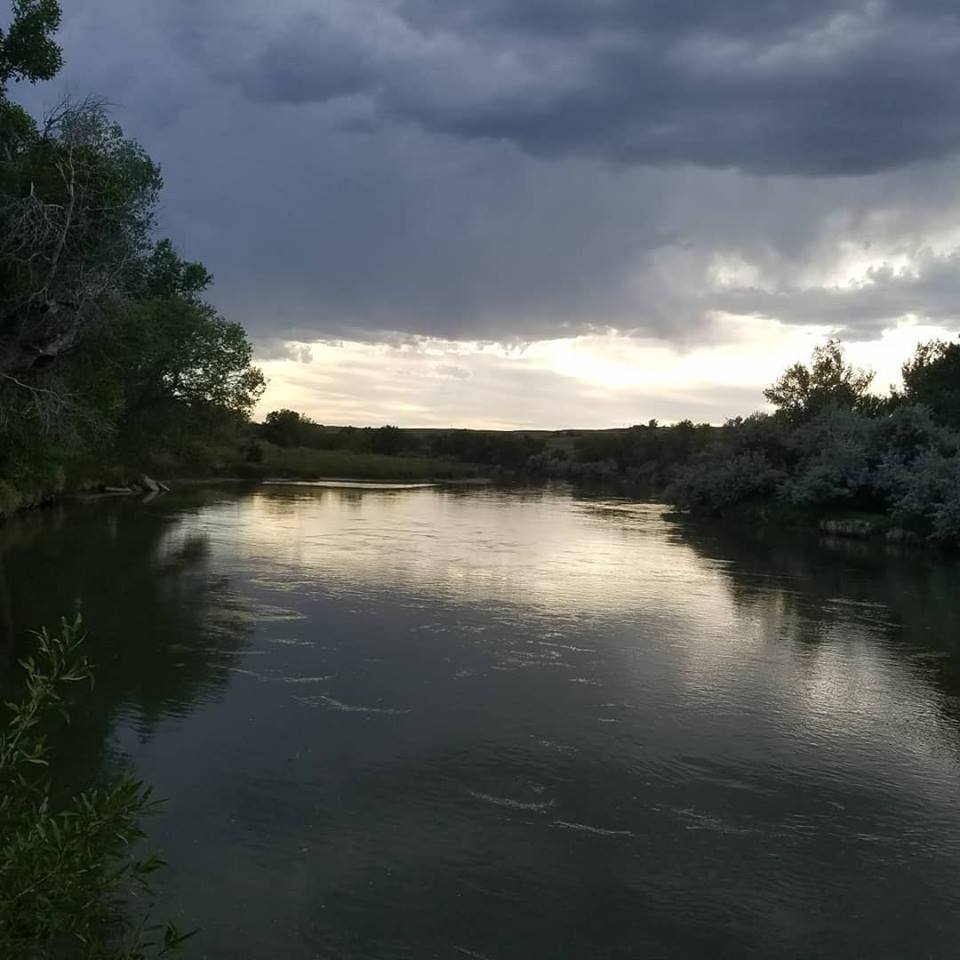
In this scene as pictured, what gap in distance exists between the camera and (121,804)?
350cm

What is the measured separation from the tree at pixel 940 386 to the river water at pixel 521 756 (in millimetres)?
29461

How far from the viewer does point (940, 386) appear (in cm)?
5056

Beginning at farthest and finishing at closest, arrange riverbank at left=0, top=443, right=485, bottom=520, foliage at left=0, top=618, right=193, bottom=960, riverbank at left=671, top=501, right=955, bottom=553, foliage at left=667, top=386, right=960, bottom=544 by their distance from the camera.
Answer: riverbank at left=671, top=501, right=955, bottom=553
riverbank at left=0, top=443, right=485, bottom=520
foliage at left=667, top=386, right=960, bottom=544
foliage at left=0, top=618, right=193, bottom=960

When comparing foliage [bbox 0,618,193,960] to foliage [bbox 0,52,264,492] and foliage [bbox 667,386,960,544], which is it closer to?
foliage [bbox 0,52,264,492]

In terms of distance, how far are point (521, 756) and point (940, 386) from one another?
163ft

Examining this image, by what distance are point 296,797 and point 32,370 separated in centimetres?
860

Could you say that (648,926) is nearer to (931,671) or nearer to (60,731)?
(60,731)

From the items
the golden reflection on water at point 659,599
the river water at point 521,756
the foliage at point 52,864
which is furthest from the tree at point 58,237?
the foliage at point 52,864

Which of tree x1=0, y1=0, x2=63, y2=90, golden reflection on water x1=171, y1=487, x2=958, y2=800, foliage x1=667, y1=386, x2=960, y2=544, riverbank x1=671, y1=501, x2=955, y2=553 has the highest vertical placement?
tree x1=0, y1=0, x2=63, y2=90

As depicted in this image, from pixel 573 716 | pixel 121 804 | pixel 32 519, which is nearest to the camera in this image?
pixel 121 804

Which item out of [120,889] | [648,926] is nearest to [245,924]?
[120,889]

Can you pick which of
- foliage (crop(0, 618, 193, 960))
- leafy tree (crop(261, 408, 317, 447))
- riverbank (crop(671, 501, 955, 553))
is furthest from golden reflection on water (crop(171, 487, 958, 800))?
leafy tree (crop(261, 408, 317, 447))

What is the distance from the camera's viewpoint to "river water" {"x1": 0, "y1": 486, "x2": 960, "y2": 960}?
19.5ft

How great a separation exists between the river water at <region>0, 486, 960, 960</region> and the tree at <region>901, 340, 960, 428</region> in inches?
1160
